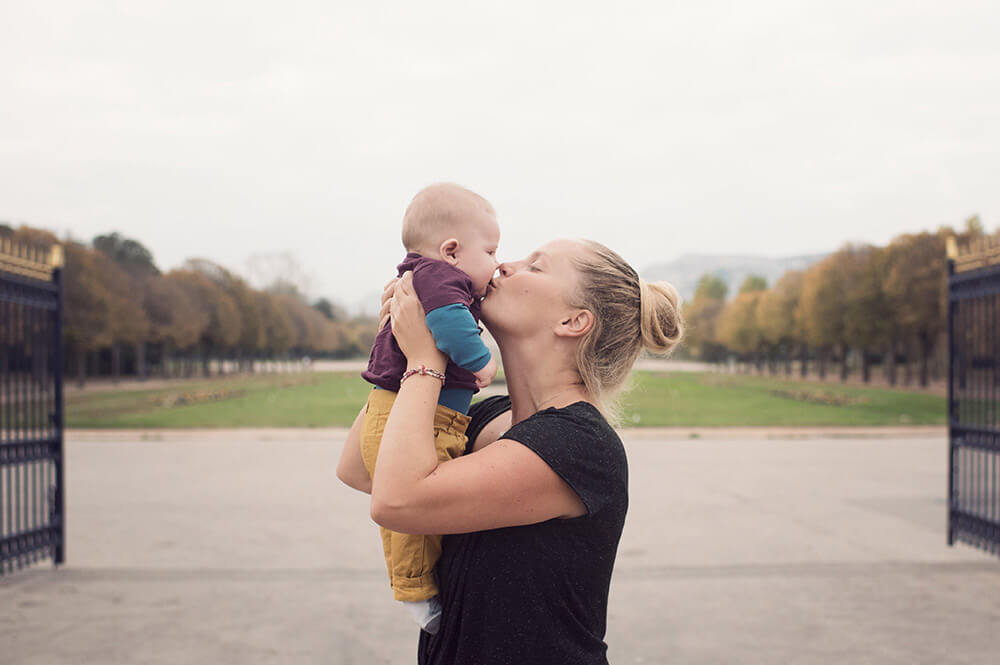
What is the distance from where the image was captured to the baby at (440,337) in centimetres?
161

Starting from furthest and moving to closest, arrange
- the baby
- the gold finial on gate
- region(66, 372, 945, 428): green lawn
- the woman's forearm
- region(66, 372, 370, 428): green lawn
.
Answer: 1. region(66, 372, 945, 428): green lawn
2. region(66, 372, 370, 428): green lawn
3. the gold finial on gate
4. the baby
5. the woman's forearm

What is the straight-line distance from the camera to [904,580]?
Answer: 23.1ft

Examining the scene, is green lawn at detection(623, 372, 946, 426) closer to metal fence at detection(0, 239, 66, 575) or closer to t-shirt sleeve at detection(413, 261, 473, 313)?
metal fence at detection(0, 239, 66, 575)

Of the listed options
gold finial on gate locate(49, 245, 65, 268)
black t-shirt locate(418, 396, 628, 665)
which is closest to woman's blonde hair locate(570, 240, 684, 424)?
black t-shirt locate(418, 396, 628, 665)

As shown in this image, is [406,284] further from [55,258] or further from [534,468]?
[55,258]

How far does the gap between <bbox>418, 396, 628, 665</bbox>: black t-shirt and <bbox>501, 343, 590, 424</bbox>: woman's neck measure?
9cm

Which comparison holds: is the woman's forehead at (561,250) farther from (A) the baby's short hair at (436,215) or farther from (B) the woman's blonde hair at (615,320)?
(A) the baby's short hair at (436,215)

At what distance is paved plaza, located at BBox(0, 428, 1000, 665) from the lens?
5414mm

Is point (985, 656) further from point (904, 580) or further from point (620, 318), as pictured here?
point (620, 318)

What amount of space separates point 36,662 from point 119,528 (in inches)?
165

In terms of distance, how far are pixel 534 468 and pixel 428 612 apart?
1.50 feet

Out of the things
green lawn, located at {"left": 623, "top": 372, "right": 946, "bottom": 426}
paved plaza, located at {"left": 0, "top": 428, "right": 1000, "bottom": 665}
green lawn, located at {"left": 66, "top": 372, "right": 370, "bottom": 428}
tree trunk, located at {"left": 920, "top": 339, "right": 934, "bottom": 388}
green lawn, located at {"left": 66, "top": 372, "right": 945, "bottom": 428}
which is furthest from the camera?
tree trunk, located at {"left": 920, "top": 339, "right": 934, "bottom": 388}

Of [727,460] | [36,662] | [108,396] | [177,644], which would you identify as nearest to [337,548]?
[177,644]

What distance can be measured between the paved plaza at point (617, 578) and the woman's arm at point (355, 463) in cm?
382
